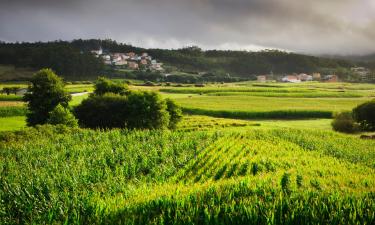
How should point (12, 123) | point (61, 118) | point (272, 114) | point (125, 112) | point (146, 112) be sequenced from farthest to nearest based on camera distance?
1. point (272, 114)
2. point (12, 123)
3. point (125, 112)
4. point (146, 112)
5. point (61, 118)

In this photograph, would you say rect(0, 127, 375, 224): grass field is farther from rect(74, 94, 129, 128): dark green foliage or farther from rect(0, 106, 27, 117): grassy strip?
rect(0, 106, 27, 117): grassy strip

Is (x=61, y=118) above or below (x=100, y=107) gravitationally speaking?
below

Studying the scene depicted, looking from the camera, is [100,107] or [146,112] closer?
[146,112]

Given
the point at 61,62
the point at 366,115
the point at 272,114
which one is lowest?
the point at 272,114

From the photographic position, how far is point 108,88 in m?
84.7

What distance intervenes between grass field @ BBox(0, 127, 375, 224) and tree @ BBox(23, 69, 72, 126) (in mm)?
18936

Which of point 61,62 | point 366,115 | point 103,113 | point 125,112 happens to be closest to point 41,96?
point 103,113

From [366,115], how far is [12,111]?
74063mm

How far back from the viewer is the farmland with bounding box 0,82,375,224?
52.5ft

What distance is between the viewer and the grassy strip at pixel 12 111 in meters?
82.3

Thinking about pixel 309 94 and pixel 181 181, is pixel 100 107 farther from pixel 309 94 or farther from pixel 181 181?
pixel 309 94

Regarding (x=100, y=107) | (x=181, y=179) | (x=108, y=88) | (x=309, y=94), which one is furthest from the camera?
(x=309, y=94)

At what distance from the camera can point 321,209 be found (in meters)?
15.9

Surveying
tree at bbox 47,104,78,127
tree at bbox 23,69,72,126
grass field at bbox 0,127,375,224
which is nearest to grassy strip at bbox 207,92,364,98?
tree at bbox 23,69,72,126
